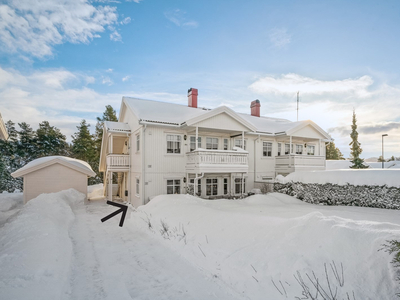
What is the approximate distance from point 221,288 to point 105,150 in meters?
20.5

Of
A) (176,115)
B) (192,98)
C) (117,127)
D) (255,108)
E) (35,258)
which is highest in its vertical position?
(255,108)

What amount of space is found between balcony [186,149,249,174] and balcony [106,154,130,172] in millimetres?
5473

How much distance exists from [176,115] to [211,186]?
611 centimetres

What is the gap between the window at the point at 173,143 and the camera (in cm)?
1644

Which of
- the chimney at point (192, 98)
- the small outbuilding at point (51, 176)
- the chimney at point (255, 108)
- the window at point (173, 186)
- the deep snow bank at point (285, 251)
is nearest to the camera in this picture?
the deep snow bank at point (285, 251)

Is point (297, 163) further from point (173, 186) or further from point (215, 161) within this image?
point (173, 186)

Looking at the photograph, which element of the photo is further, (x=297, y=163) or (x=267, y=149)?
(x=267, y=149)

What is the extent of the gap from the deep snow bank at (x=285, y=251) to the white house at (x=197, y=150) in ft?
22.8

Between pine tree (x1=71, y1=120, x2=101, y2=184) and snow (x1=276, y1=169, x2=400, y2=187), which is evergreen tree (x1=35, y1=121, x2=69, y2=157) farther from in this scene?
snow (x1=276, y1=169, x2=400, y2=187)

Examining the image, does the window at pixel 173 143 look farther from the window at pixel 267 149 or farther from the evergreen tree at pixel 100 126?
the evergreen tree at pixel 100 126

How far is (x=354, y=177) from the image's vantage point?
13.0 meters

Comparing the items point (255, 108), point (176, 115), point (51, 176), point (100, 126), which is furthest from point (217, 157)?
point (100, 126)

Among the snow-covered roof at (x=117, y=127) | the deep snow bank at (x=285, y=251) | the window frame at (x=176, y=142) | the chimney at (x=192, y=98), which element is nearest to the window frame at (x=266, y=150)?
the chimney at (x=192, y=98)

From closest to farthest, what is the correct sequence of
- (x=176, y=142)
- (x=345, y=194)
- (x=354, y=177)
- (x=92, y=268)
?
(x=92, y=268) → (x=354, y=177) → (x=345, y=194) → (x=176, y=142)
